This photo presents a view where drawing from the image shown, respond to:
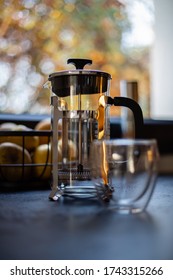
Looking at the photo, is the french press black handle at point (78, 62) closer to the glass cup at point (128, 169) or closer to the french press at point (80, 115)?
the french press at point (80, 115)

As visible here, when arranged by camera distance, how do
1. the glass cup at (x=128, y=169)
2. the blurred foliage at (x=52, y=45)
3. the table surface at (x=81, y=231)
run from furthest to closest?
the blurred foliage at (x=52, y=45) < the glass cup at (x=128, y=169) < the table surface at (x=81, y=231)

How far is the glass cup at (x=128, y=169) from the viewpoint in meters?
0.41

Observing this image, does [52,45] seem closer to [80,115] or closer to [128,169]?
[80,115]

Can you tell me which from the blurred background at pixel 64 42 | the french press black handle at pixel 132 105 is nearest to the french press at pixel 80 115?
the french press black handle at pixel 132 105

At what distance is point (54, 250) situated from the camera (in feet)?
1.01

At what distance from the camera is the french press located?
1.78 ft

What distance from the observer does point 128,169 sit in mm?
417

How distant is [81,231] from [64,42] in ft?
3.72

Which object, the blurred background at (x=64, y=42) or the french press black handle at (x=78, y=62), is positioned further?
the blurred background at (x=64, y=42)

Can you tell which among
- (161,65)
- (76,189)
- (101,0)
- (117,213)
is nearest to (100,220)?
(117,213)

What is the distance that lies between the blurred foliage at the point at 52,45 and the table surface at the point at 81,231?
0.81 metres

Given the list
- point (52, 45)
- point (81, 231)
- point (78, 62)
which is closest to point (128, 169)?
point (81, 231)

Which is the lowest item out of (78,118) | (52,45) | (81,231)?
(81,231)
